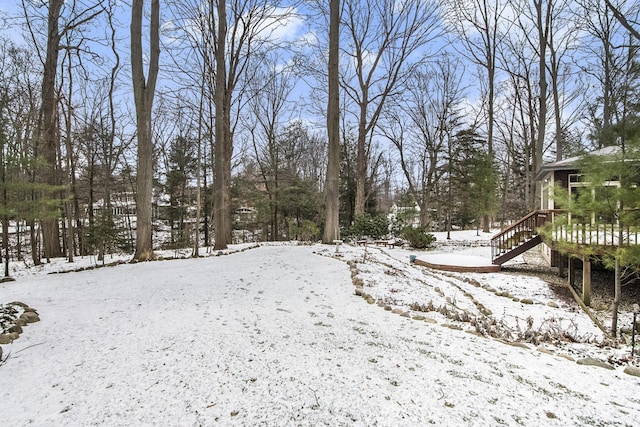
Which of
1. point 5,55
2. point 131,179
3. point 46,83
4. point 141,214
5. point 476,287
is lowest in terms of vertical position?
point 476,287

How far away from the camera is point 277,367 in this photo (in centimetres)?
226

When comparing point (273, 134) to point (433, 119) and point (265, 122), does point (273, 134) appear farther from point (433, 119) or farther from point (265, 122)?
point (433, 119)

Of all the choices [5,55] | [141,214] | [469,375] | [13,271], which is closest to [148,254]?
[141,214]

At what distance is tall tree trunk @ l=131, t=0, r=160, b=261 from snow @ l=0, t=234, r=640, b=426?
2.88 metres

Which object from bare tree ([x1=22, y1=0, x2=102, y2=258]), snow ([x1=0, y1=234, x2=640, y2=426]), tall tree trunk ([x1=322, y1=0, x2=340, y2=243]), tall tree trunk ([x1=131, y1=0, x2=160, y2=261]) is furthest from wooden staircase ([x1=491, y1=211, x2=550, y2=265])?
bare tree ([x1=22, y1=0, x2=102, y2=258])

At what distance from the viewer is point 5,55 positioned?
388 inches

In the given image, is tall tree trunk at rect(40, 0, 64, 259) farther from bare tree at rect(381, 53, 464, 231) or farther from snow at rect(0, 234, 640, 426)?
bare tree at rect(381, 53, 464, 231)

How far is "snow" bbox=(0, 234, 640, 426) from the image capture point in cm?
179

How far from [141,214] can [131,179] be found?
9576 mm

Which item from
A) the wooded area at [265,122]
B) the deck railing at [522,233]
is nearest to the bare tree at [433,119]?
the wooded area at [265,122]

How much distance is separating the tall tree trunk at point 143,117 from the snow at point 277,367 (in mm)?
2878

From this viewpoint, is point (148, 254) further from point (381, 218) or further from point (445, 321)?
point (381, 218)

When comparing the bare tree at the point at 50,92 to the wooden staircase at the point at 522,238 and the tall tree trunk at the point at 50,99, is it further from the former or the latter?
the wooden staircase at the point at 522,238

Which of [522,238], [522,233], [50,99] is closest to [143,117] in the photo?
[50,99]
